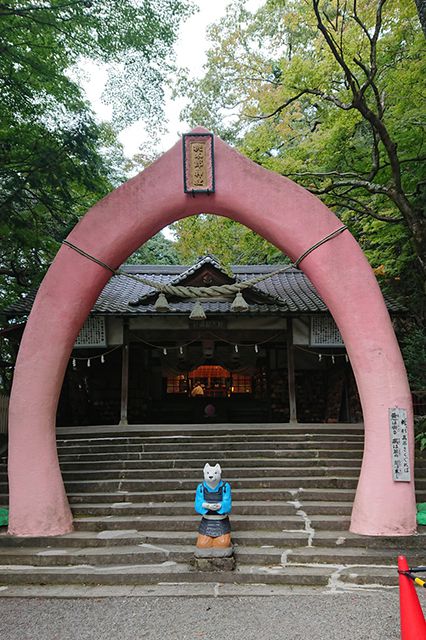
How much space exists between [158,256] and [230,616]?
2632 cm

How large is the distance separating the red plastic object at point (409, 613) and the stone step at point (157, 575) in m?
2.22

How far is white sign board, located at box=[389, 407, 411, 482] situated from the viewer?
6414 mm

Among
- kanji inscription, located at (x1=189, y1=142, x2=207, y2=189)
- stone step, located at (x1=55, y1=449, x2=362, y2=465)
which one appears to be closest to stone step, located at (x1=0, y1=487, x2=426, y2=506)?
stone step, located at (x1=55, y1=449, x2=362, y2=465)

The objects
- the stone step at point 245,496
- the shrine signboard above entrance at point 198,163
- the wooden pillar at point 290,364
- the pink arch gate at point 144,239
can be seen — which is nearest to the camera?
the pink arch gate at point 144,239

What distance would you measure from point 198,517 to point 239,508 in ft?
2.25

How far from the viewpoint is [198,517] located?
725cm

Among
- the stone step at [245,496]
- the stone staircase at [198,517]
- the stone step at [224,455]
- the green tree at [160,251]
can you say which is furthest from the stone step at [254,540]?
the green tree at [160,251]

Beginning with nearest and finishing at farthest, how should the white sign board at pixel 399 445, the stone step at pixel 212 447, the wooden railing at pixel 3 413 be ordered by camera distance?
the white sign board at pixel 399 445
the stone step at pixel 212 447
the wooden railing at pixel 3 413

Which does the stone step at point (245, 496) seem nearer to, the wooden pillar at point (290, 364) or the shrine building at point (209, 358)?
the shrine building at point (209, 358)

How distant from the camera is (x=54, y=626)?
4.73 metres

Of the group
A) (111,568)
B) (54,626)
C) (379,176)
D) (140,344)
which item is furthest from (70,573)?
(379,176)

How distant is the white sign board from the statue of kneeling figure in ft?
8.03

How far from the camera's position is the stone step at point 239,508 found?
7.39 meters

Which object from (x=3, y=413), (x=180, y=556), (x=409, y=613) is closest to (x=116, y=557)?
(x=180, y=556)
